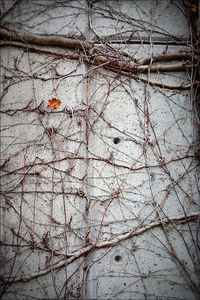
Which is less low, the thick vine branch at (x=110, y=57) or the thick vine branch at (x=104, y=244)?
the thick vine branch at (x=110, y=57)

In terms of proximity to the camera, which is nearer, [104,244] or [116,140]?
[104,244]

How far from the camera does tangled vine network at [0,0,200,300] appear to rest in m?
2.58

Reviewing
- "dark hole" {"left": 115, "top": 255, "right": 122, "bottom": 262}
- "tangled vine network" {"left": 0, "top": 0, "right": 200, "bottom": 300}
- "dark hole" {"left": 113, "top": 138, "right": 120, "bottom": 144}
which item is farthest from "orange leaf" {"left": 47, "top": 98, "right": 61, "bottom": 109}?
"dark hole" {"left": 115, "top": 255, "right": 122, "bottom": 262}

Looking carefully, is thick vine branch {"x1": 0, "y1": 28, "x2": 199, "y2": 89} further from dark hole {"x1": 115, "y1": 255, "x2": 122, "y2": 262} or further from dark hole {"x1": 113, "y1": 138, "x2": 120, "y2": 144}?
dark hole {"x1": 115, "y1": 255, "x2": 122, "y2": 262}

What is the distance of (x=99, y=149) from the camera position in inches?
109

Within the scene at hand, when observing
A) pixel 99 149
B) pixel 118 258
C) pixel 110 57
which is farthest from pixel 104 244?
pixel 110 57

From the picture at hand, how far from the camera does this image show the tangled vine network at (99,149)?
2576mm

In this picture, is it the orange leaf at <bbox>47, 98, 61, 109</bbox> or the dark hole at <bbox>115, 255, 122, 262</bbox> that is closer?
the dark hole at <bbox>115, 255, 122, 262</bbox>

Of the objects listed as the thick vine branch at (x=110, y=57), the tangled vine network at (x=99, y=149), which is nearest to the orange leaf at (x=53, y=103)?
the tangled vine network at (x=99, y=149)

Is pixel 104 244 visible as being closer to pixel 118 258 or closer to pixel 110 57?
pixel 118 258

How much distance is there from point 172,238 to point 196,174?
55 centimetres

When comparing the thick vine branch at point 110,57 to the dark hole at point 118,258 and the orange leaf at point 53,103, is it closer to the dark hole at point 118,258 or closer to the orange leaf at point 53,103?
the orange leaf at point 53,103

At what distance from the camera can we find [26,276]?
253 cm

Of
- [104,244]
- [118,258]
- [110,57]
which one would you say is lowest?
[118,258]
